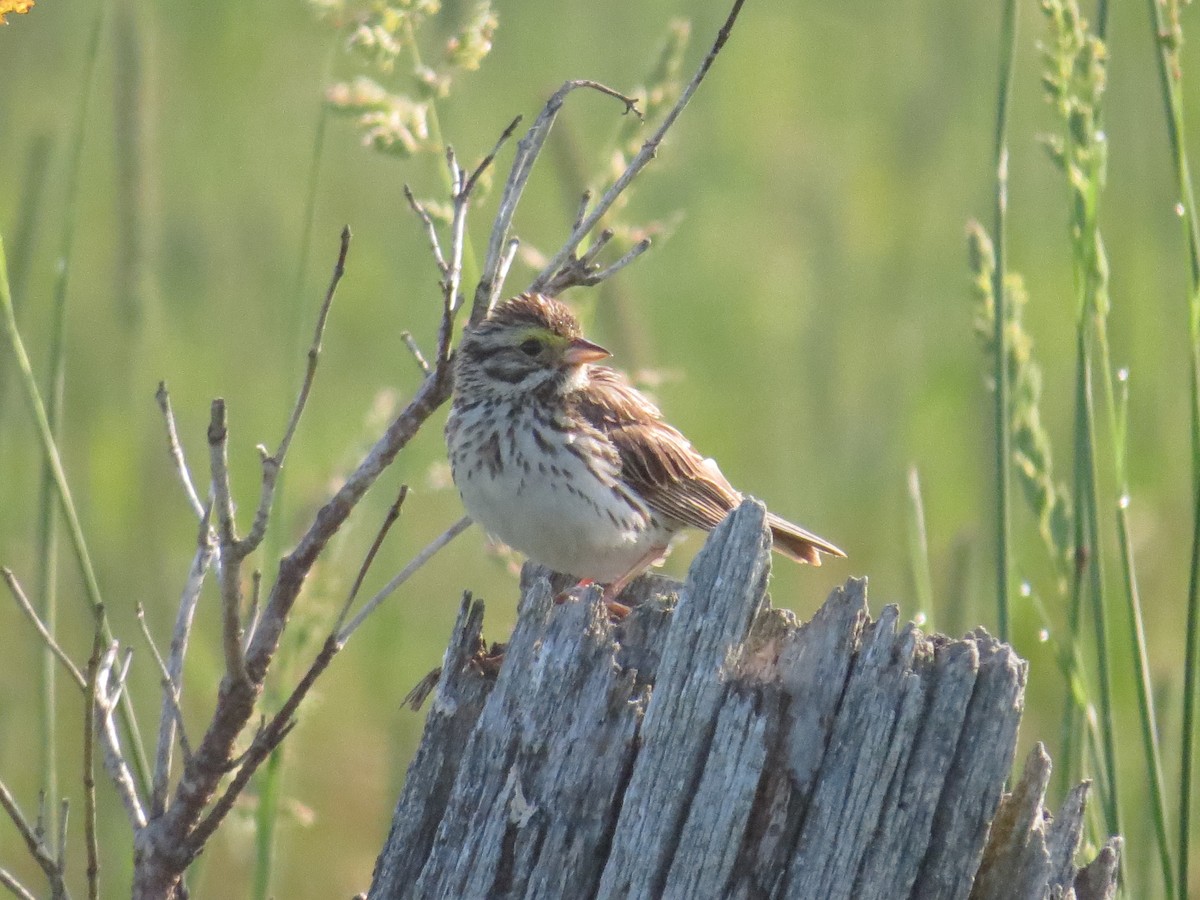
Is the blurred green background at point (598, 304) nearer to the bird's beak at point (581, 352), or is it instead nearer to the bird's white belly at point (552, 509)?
the bird's white belly at point (552, 509)

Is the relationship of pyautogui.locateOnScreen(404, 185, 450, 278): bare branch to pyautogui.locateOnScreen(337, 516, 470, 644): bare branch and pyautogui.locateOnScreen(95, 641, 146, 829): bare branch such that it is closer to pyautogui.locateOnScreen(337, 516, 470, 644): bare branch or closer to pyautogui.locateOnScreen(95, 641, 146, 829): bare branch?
pyautogui.locateOnScreen(337, 516, 470, 644): bare branch

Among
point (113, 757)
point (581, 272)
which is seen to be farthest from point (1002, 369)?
point (113, 757)

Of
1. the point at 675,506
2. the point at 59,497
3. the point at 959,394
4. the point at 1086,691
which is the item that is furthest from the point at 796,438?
the point at 59,497

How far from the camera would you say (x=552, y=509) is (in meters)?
4.65

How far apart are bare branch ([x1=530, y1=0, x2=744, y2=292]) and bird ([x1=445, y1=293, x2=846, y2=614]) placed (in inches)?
47.5

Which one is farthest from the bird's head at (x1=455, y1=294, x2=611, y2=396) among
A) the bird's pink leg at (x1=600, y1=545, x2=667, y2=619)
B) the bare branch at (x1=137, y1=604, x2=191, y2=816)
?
the bare branch at (x1=137, y1=604, x2=191, y2=816)

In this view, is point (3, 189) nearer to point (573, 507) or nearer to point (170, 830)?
point (573, 507)

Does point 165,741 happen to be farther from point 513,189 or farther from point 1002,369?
→ point 1002,369

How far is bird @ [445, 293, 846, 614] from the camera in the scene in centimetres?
466

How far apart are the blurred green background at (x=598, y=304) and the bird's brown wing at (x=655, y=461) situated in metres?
0.34

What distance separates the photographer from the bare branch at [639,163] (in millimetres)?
3238

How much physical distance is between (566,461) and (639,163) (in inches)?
64.8

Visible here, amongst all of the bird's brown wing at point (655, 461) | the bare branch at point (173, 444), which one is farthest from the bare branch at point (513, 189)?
the bird's brown wing at point (655, 461)

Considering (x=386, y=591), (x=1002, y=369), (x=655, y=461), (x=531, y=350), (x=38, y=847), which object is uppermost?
(x=531, y=350)
